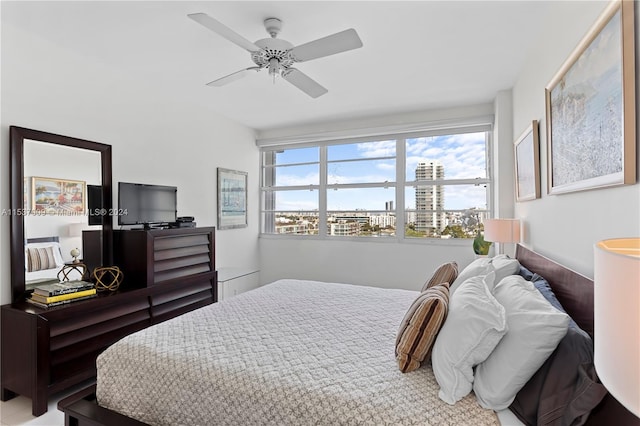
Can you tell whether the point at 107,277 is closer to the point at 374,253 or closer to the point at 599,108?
the point at 374,253

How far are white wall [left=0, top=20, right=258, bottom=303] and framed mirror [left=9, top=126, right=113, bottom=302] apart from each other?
0.06 meters

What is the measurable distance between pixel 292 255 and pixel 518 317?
4066mm

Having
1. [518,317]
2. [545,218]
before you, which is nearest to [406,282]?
[545,218]

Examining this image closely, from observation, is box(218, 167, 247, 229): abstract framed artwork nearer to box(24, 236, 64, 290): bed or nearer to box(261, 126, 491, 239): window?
box(261, 126, 491, 239): window

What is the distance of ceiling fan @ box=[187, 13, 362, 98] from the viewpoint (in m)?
1.93

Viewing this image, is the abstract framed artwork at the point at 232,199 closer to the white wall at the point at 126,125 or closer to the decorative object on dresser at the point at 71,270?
the white wall at the point at 126,125

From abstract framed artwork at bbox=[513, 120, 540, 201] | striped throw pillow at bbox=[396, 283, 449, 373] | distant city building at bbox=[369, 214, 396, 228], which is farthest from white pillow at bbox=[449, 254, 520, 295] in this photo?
distant city building at bbox=[369, 214, 396, 228]

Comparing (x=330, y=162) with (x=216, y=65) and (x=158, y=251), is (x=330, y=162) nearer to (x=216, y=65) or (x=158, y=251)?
(x=216, y=65)

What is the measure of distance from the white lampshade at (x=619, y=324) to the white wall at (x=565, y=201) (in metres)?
0.82

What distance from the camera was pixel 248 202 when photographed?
A: 5.17 meters

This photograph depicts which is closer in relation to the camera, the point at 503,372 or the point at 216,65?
the point at 503,372

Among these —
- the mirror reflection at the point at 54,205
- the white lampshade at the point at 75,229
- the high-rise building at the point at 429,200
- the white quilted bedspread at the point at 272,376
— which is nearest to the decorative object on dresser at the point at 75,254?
the mirror reflection at the point at 54,205

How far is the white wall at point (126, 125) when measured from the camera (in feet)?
8.02

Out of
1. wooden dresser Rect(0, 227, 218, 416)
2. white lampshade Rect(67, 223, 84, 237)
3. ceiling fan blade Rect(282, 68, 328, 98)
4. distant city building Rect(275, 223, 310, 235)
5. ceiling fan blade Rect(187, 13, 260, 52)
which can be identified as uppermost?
ceiling fan blade Rect(187, 13, 260, 52)
